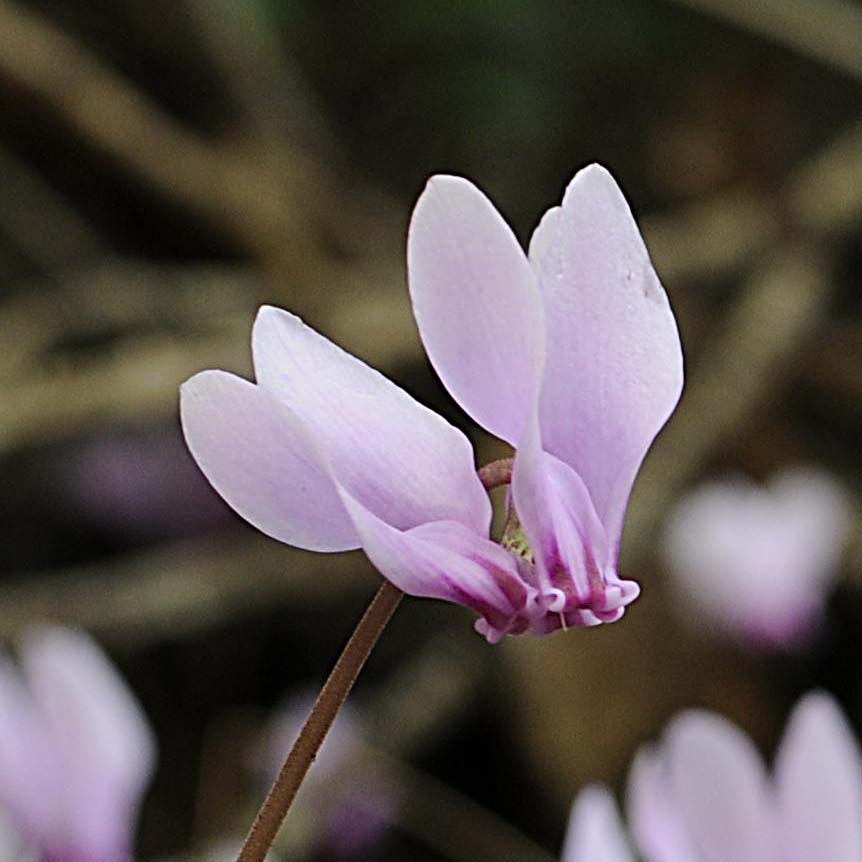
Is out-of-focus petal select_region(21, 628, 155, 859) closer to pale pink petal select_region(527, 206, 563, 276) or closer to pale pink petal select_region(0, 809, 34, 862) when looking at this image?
pale pink petal select_region(0, 809, 34, 862)

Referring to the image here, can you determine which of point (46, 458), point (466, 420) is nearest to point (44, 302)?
point (46, 458)

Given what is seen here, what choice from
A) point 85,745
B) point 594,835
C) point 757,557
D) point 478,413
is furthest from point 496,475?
point 757,557

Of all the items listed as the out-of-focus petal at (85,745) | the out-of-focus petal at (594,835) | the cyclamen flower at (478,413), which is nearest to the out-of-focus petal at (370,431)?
the cyclamen flower at (478,413)

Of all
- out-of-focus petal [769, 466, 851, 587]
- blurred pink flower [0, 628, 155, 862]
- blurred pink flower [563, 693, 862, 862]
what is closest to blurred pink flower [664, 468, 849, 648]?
out-of-focus petal [769, 466, 851, 587]

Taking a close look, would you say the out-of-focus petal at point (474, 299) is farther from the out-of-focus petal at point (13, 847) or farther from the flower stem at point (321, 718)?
the out-of-focus petal at point (13, 847)

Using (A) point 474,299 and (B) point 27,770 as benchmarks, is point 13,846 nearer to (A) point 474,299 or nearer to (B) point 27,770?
(B) point 27,770

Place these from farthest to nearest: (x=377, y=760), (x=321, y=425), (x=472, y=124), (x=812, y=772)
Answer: (x=472, y=124) → (x=377, y=760) → (x=812, y=772) → (x=321, y=425)

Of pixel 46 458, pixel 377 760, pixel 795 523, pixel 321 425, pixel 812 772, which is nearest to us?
pixel 321 425

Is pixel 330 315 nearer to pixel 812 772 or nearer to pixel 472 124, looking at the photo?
pixel 472 124
